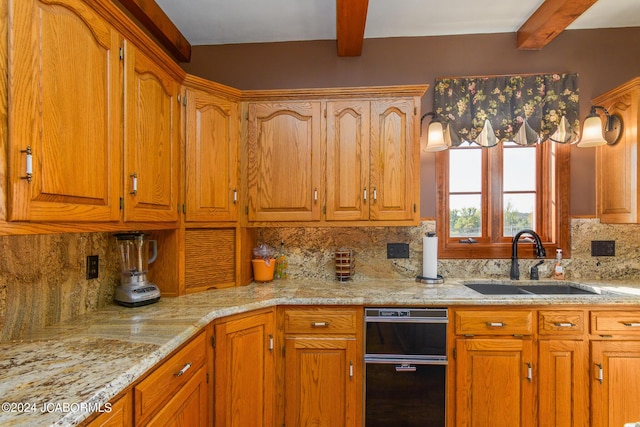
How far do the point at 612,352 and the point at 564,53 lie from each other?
210 cm

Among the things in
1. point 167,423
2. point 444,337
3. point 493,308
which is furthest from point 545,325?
point 167,423

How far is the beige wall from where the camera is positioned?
93.1 inches

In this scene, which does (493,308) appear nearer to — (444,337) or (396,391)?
(444,337)

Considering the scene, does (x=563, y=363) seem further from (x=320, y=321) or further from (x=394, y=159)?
(x=394, y=159)

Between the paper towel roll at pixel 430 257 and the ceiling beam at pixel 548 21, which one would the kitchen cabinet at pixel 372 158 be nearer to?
the paper towel roll at pixel 430 257

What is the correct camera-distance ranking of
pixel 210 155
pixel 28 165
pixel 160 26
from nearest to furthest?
1. pixel 28 165
2. pixel 210 155
3. pixel 160 26

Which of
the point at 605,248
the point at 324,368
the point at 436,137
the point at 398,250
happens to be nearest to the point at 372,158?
the point at 436,137

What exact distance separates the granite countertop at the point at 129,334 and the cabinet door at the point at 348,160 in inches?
21.7

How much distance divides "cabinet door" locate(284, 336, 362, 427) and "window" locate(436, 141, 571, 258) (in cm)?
113

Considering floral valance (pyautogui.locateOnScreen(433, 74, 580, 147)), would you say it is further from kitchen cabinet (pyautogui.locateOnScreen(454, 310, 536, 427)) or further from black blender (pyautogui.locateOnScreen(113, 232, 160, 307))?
black blender (pyautogui.locateOnScreen(113, 232, 160, 307))

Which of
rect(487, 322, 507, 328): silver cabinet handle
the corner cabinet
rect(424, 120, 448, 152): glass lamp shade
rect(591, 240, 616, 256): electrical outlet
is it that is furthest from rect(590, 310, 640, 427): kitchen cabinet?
rect(424, 120, 448, 152): glass lamp shade

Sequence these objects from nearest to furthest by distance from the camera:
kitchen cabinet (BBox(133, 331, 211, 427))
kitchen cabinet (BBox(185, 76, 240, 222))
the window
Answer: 1. kitchen cabinet (BBox(133, 331, 211, 427))
2. kitchen cabinet (BBox(185, 76, 240, 222))
3. the window

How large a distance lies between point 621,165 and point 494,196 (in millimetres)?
789

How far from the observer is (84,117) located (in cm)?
119
